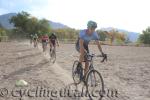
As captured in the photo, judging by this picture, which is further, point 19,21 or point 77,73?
point 19,21

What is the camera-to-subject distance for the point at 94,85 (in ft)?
31.1

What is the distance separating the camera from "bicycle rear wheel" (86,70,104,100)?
934cm

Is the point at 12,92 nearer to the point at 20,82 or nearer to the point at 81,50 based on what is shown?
the point at 20,82

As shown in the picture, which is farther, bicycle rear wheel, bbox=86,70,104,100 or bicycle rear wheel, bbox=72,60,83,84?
bicycle rear wheel, bbox=72,60,83,84

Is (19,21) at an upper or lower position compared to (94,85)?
upper

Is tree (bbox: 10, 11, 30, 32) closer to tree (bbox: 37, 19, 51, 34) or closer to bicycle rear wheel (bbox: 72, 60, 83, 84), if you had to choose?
tree (bbox: 37, 19, 51, 34)

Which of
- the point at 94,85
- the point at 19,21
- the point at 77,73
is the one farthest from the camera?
the point at 19,21

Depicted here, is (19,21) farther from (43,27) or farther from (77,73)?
(77,73)

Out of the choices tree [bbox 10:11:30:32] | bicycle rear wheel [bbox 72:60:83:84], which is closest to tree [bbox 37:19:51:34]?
tree [bbox 10:11:30:32]

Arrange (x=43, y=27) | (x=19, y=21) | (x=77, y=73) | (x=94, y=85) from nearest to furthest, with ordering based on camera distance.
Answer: (x=94, y=85), (x=77, y=73), (x=19, y=21), (x=43, y=27)

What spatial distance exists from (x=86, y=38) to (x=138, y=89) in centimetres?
252

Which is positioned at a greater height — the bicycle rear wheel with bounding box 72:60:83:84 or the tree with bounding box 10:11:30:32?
the tree with bounding box 10:11:30:32

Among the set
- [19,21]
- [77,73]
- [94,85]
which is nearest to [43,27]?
[19,21]

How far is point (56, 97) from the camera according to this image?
9.52 m
